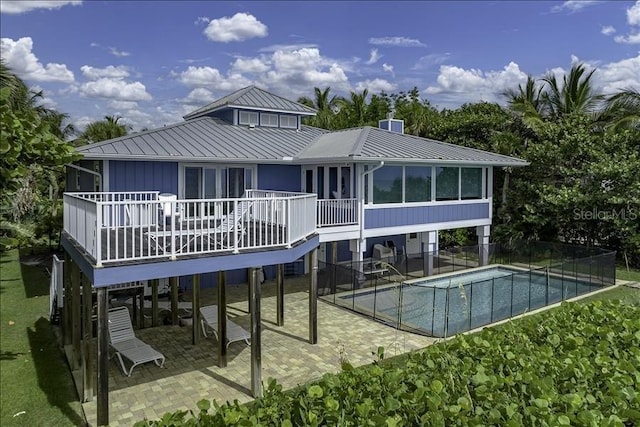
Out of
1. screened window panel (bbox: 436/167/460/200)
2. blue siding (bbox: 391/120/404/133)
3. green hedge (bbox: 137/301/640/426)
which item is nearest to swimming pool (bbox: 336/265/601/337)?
screened window panel (bbox: 436/167/460/200)

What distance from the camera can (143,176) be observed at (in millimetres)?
13867

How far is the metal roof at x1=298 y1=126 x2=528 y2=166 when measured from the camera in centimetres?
1520

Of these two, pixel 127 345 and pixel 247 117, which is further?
pixel 247 117

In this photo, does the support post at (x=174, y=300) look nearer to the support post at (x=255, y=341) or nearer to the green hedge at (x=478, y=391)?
the support post at (x=255, y=341)

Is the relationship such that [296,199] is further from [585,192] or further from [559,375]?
[585,192]

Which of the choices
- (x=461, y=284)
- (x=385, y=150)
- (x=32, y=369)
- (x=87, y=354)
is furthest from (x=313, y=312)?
(x=385, y=150)

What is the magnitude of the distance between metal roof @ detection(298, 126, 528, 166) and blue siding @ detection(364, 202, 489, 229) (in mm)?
1943

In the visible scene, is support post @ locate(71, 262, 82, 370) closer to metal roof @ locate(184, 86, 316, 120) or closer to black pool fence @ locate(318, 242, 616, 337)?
black pool fence @ locate(318, 242, 616, 337)

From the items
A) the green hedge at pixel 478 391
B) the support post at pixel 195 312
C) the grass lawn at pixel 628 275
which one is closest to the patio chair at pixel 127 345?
the support post at pixel 195 312

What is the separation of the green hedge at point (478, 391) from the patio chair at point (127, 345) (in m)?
6.37

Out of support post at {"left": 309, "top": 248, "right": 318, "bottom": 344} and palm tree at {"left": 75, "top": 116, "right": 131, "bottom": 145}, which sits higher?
palm tree at {"left": 75, "top": 116, "right": 131, "bottom": 145}

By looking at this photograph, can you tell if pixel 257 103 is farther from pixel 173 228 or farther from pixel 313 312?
pixel 173 228

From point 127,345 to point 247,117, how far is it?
452 inches

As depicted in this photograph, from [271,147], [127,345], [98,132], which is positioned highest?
[98,132]
